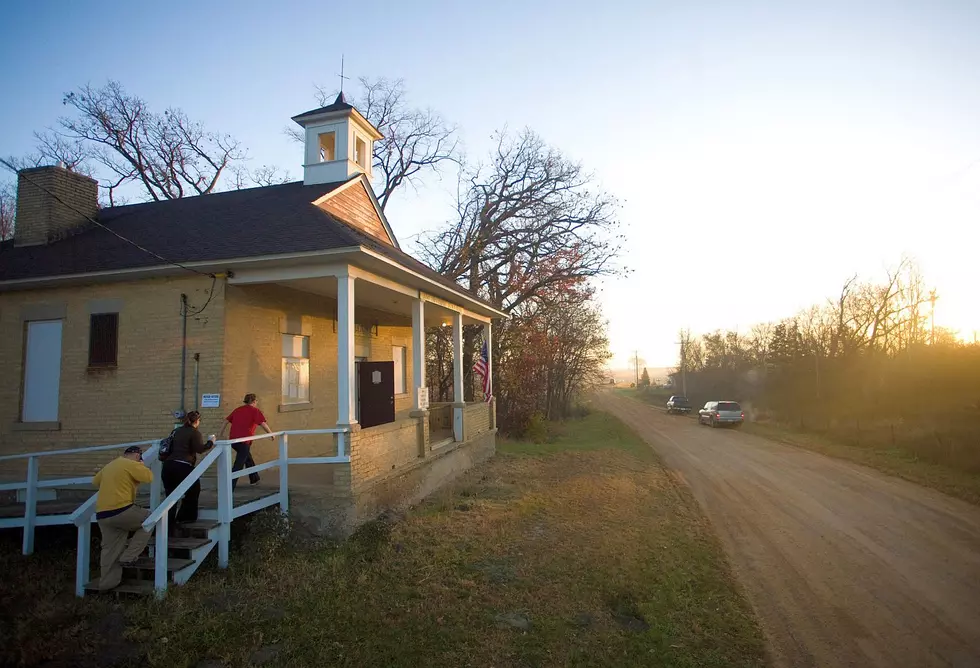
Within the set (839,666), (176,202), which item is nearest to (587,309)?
(176,202)

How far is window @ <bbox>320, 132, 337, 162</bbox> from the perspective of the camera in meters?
14.6

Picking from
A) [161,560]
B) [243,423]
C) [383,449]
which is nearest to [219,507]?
[161,560]

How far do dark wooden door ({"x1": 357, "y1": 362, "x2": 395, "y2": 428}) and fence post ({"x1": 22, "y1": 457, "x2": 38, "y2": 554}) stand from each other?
522cm

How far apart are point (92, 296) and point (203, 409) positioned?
315 cm

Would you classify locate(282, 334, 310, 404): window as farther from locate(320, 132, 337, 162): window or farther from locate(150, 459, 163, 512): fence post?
locate(320, 132, 337, 162): window

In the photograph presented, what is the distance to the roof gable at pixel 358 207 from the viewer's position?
1271cm

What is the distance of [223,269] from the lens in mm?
9117

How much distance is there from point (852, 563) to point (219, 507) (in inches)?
343

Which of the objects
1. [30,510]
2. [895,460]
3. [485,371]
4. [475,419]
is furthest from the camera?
[485,371]

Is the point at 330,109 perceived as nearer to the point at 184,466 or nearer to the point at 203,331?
the point at 203,331

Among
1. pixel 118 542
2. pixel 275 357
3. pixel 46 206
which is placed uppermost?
pixel 46 206

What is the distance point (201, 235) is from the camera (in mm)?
10492

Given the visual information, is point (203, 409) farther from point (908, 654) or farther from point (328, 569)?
point (908, 654)

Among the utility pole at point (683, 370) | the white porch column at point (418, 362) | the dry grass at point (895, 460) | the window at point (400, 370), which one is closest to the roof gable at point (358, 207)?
the white porch column at point (418, 362)
